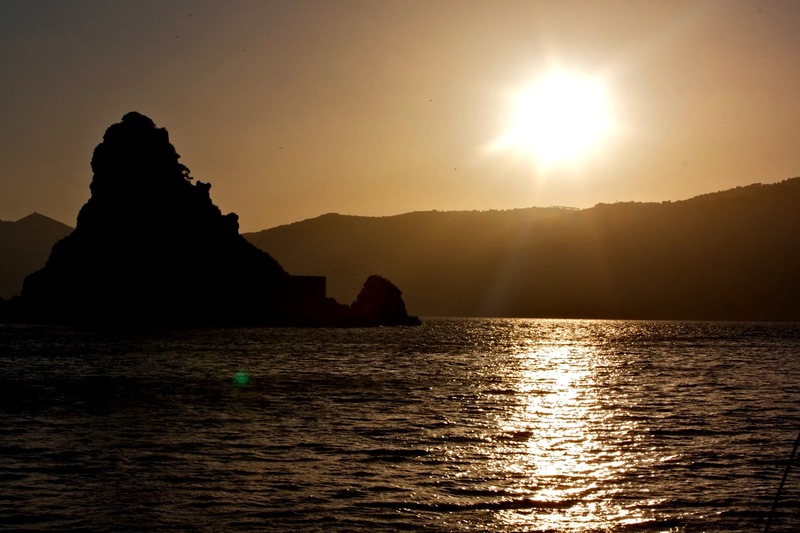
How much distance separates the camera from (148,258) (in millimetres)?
160750

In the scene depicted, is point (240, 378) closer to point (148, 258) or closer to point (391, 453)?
point (391, 453)

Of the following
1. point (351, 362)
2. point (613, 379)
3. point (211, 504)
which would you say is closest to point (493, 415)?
point (211, 504)

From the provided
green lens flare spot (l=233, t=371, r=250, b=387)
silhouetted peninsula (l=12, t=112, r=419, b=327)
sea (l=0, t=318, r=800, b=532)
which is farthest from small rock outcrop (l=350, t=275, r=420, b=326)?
sea (l=0, t=318, r=800, b=532)

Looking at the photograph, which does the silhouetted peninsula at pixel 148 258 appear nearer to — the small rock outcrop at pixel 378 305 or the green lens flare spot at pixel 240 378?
the small rock outcrop at pixel 378 305

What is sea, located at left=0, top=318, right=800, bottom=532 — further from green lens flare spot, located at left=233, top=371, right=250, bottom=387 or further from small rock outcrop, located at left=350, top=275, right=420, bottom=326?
small rock outcrop, located at left=350, top=275, right=420, bottom=326

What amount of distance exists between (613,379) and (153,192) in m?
124

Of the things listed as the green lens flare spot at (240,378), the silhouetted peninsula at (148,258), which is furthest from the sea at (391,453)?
the silhouetted peninsula at (148,258)

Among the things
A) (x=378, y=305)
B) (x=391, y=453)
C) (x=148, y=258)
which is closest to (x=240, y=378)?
(x=391, y=453)

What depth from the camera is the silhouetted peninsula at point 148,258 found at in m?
158

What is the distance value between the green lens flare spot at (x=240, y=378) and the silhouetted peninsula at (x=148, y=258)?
106716 millimetres

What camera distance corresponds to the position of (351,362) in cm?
7125

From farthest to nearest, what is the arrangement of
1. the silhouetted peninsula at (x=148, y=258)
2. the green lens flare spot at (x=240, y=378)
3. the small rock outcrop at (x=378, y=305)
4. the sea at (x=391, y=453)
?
the small rock outcrop at (x=378, y=305) → the silhouetted peninsula at (x=148, y=258) → the green lens flare spot at (x=240, y=378) → the sea at (x=391, y=453)

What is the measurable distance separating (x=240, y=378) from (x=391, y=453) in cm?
2877

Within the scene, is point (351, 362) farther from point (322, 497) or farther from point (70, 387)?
point (322, 497)
